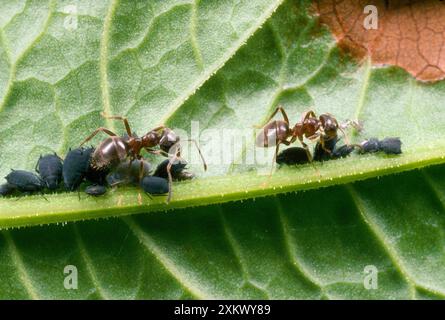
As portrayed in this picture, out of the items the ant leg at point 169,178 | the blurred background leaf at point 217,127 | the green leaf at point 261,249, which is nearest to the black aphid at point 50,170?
the blurred background leaf at point 217,127

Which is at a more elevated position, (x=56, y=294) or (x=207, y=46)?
(x=207, y=46)

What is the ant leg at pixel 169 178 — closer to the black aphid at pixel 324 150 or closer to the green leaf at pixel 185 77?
the green leaf at pixel 185 77

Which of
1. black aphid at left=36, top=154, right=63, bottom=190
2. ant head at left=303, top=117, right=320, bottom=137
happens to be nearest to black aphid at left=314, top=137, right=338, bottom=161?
ant head at left=303, top=117, right=320, bottom=137

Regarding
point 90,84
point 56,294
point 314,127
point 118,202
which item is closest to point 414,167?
point 314,127

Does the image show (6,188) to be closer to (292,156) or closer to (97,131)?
(97,131)

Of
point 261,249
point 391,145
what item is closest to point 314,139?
point 391,145

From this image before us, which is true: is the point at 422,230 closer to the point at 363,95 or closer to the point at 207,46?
the point at 363,95
